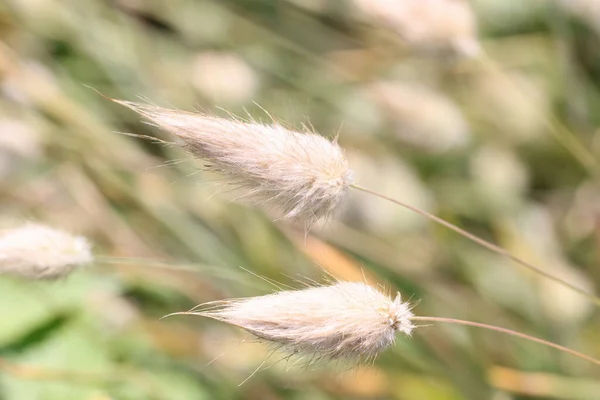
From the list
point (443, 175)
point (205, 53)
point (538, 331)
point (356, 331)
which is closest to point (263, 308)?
point (356, 331)

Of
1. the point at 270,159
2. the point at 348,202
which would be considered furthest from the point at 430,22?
the point at 270,159

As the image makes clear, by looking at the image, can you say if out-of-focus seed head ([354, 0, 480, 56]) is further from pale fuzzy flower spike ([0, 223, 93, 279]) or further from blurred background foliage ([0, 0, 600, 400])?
pale fuzzy flower spike ([0, 223, 93, 279])

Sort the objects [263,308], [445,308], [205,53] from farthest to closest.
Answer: [205,53]
[445,308]
[263,308]

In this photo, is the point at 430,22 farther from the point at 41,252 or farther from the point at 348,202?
the point at 41,252

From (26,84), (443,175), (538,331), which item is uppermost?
(443,175)

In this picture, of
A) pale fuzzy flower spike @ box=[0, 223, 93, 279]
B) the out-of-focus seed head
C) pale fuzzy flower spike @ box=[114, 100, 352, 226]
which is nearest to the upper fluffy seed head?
pale fuzzy flower spike @ box=[114, 100, 352, 226]

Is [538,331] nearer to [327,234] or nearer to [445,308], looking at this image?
[445,308]
